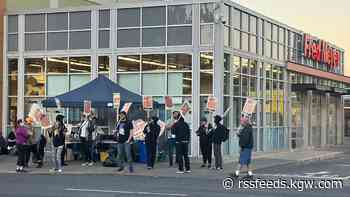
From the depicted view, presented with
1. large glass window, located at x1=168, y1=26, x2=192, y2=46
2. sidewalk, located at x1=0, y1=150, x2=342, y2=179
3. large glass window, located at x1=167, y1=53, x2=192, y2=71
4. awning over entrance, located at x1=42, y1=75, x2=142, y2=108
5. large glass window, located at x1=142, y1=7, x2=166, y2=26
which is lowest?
sidewalk, located at x1=0, y1=150, x2=342, y2=179

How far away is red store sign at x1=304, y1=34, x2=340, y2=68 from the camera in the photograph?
125 ft

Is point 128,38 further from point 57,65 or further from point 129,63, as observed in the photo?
point 57,65

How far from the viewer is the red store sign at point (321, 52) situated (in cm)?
3806

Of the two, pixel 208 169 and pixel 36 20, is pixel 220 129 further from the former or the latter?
pixel 36 20

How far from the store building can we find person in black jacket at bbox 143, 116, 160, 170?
5.03 meters

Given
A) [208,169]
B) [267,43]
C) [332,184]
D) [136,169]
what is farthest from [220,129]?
[267,43]

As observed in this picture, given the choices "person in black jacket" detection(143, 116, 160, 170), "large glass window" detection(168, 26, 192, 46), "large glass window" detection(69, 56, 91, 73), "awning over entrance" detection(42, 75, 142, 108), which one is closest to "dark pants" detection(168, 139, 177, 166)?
"person in black jacket" detection(143, 116, 160, 170)

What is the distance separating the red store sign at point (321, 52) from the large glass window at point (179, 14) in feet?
40.0

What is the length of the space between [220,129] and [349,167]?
18.8 ft

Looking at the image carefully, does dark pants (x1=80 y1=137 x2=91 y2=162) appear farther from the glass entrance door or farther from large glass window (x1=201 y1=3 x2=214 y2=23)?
the glass entrance door

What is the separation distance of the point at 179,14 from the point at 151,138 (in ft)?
24.8

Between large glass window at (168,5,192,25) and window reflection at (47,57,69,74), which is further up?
large glass window at (168,5,192,25)

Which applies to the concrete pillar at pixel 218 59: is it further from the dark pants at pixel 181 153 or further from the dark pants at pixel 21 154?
the dark pants at pixel 21 154

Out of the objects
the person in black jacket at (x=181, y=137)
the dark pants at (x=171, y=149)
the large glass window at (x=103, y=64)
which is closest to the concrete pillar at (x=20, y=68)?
the large glass window at (x=103, y=64)
